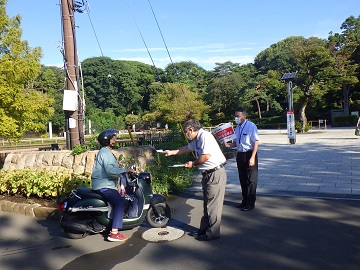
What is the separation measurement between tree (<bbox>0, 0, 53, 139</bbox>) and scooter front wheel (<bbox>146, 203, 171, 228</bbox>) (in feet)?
18.3

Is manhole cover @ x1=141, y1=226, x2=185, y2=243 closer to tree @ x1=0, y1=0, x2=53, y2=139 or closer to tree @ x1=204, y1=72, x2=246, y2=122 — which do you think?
tree @ x1=0, y1=0, x2=53, y2=139

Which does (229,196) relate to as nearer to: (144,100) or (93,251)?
(93,251)

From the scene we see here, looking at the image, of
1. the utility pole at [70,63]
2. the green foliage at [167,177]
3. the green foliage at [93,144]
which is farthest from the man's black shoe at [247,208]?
the utility pole at [70,63]

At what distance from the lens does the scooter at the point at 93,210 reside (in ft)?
15.4

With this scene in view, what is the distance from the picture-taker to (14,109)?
9.15 meters

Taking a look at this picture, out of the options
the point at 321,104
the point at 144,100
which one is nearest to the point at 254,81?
the point at 321,104

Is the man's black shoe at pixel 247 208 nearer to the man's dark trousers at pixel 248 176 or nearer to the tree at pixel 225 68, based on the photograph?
the man's dark trousers at pixel 248 176

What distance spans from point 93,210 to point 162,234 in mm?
1048

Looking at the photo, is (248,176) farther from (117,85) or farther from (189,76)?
(117,85)

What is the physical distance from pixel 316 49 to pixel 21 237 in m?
27.0

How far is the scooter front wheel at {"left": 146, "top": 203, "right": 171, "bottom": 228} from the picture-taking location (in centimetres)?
516

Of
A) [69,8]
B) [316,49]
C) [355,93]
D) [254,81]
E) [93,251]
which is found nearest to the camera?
[93,251]

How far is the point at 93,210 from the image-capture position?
4.69 meters

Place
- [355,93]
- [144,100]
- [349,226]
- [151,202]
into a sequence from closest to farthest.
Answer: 1. [349,226]
2. [151,202]
3. [355,93]
4. [144,100]
